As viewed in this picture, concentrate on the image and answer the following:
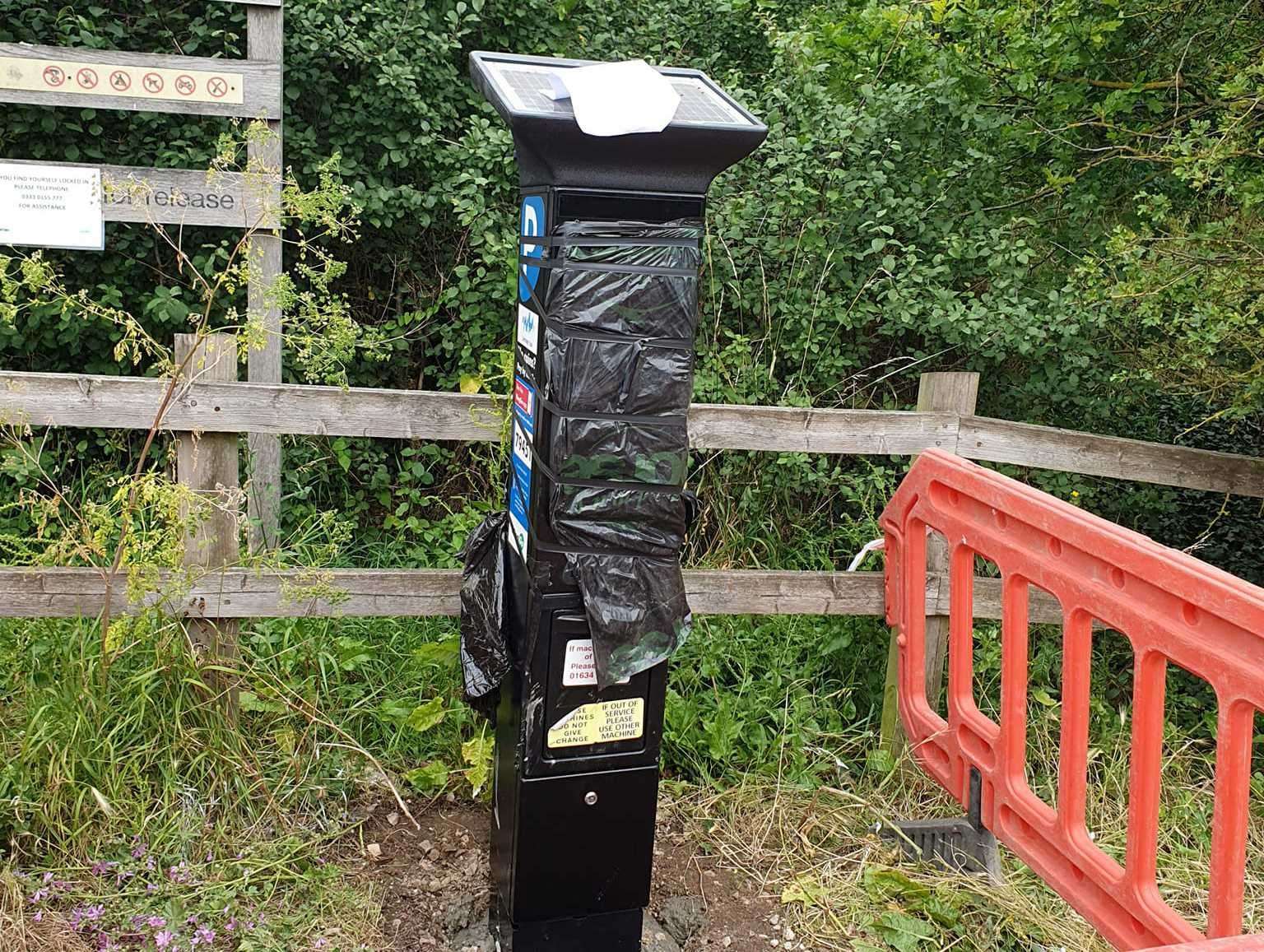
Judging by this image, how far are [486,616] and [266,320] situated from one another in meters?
1.98

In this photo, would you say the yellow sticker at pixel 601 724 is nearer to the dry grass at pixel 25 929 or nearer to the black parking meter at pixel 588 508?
the black parking meter at pixel 588 508

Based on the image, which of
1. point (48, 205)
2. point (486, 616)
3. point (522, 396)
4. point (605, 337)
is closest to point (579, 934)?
point (486, 616)

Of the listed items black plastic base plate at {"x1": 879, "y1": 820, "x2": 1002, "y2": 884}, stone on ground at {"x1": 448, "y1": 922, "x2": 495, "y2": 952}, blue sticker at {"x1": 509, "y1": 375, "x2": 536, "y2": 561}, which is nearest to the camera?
blue sticker at {"x1": 509, "y1": 375, "x2": 536, "y2": 561}

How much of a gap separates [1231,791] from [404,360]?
14.9ft

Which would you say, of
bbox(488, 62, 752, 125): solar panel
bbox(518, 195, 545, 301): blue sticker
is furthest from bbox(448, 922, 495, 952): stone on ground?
bbox(488, 62, 752, 125): solar panel

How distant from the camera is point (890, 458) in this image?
4855 mm

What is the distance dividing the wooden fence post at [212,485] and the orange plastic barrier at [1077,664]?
7.14ft

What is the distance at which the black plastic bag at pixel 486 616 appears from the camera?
2705 mm

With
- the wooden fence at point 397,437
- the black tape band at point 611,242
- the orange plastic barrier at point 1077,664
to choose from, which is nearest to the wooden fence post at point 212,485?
the wooden fence at point 397,437

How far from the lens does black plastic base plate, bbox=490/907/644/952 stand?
2.74 m

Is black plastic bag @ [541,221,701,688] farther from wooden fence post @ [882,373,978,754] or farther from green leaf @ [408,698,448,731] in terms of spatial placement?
wooden fence post @ [882,373,978,754]

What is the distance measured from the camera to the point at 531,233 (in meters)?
2.48

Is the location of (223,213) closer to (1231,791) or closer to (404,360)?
(404,360)

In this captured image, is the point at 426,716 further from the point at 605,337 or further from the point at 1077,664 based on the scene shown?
the point at 1077,664
